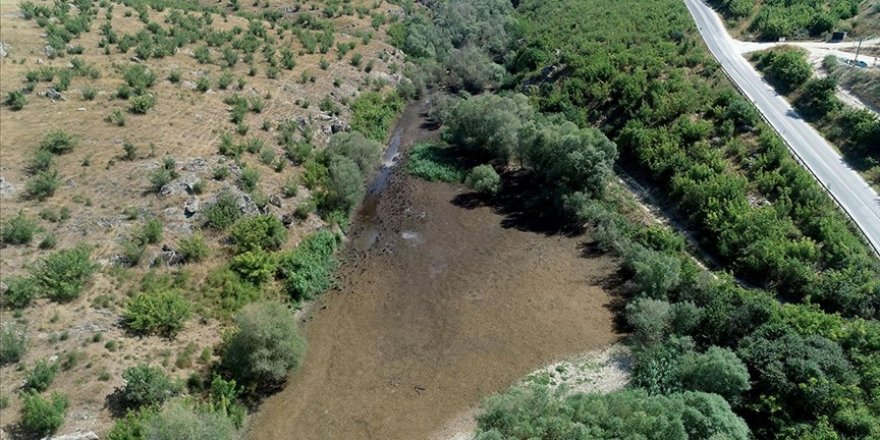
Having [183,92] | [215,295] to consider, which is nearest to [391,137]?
[183,92]

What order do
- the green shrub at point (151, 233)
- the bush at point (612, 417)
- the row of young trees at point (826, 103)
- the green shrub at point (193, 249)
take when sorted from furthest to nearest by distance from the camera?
the row of young trees at point (826, 103)
the green shrub at point (193, 249)
the green shrub at point (151, 233)
the bush at point (612, 417)

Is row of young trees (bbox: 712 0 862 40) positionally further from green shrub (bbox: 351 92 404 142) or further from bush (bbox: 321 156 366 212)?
bush (bbox: 321 156 366 212)

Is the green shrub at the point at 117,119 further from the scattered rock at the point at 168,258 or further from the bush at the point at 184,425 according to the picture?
the bush at the point at 184,425

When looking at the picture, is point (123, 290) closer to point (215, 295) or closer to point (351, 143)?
point (215, 295)

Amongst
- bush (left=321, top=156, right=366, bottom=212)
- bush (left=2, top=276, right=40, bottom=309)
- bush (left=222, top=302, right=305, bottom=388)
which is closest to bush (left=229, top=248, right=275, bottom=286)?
bush (left=222, top=302, right=305, bottom=388)

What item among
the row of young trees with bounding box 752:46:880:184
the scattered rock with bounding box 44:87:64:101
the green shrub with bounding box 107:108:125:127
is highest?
the row of young trees with bounding box 752:46:880:184

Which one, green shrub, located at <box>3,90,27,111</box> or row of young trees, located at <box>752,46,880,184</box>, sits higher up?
row of young trees, located at <box>752,46,880,184</box>

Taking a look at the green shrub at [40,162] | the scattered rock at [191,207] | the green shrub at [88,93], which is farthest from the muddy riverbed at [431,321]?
the green shrub at [88,93]
